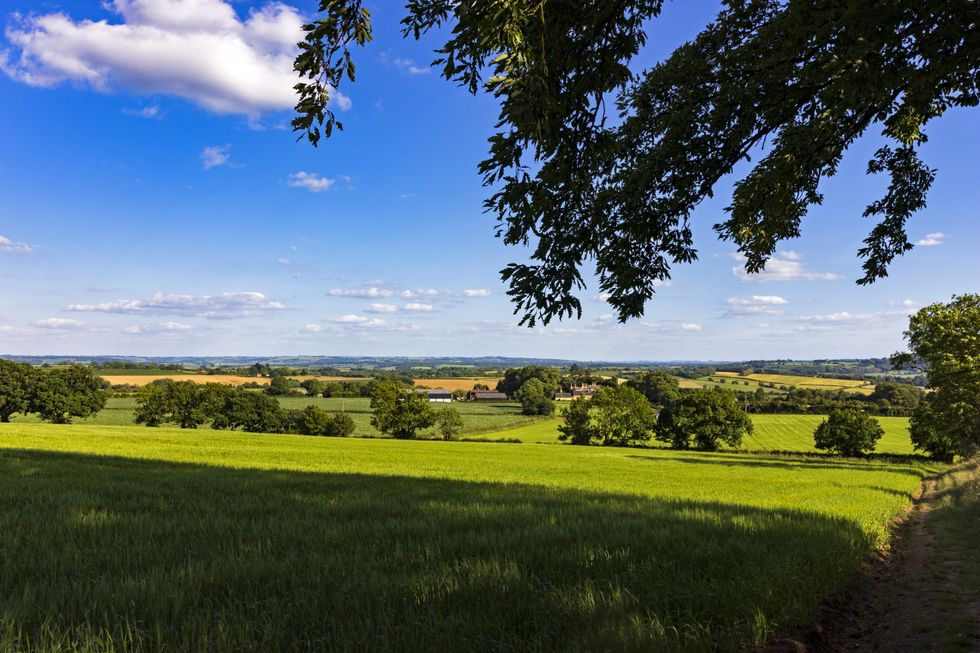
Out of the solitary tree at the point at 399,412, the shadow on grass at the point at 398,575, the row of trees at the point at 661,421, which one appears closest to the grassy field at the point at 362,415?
the solitary tree at the point at 399,412

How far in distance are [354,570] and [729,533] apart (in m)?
5.20

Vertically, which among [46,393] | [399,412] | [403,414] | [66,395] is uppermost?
[46,393]

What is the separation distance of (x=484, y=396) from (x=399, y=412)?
66784 mm

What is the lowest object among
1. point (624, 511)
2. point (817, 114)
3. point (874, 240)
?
point (624, 511)

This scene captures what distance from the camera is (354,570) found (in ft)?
14.9

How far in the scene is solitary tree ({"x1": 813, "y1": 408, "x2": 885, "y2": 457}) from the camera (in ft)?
202

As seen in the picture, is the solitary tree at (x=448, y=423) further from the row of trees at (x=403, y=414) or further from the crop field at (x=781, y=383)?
the crop field at (x=781, y=383)

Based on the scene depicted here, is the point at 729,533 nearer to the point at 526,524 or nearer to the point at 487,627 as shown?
the point at 526,524

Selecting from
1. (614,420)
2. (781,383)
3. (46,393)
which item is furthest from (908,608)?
(781,383)

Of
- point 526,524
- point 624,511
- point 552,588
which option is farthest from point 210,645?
point 624,511

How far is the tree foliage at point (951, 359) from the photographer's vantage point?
29.4 meters

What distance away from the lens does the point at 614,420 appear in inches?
2832

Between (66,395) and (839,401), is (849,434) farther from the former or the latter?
(66,395)

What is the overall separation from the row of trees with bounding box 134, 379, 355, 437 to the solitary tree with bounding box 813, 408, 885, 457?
229ft
